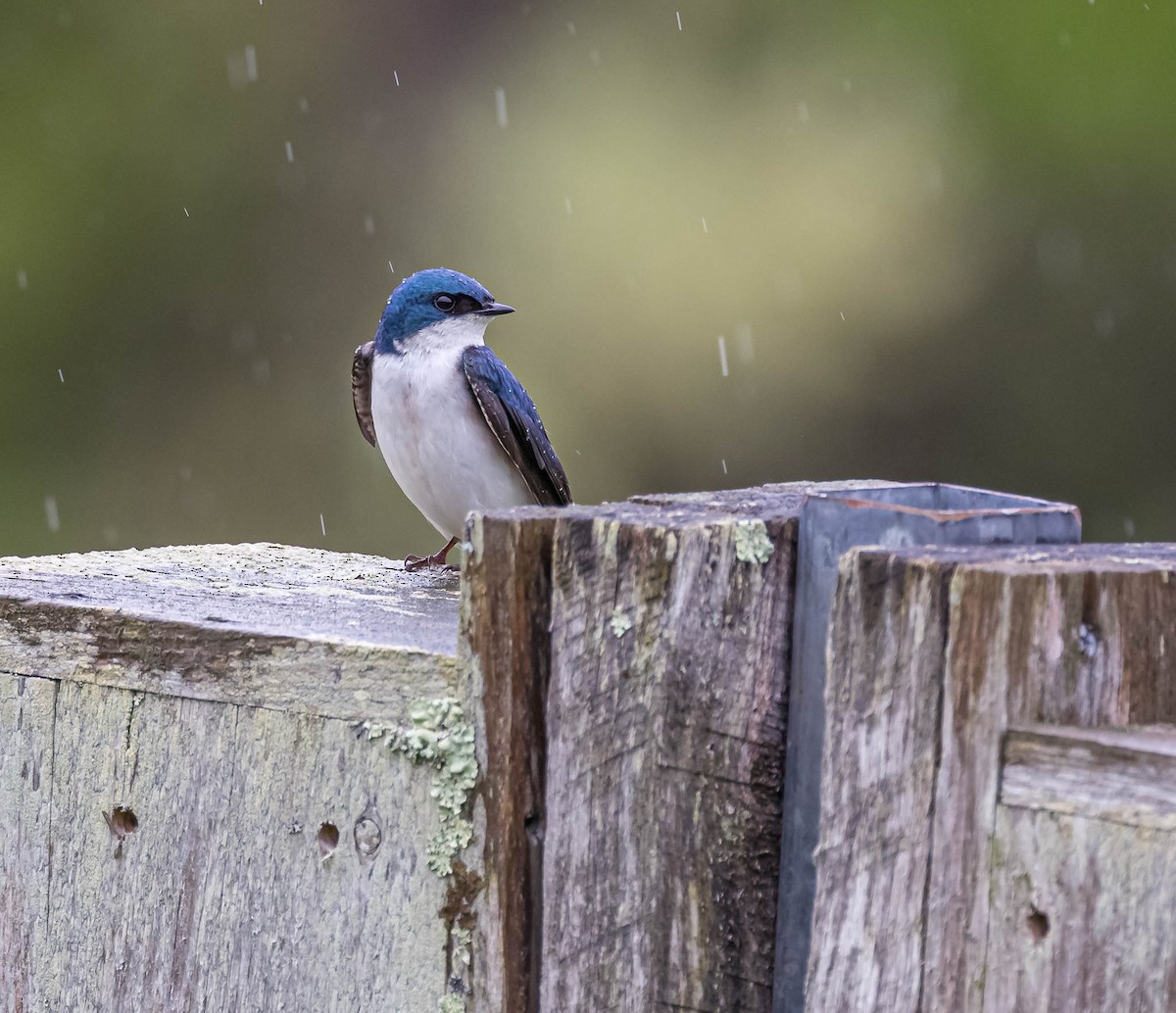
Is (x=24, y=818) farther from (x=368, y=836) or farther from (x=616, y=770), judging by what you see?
(x=616, y=770)

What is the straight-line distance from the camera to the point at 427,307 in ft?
9.65

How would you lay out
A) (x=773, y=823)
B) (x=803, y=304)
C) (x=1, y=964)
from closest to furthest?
(x=773, y=823)
(x=1, y=964)
(x=803, y=304)

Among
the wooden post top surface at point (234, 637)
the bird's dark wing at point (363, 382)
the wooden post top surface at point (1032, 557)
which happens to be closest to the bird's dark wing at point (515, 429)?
the bird's dark wing at point (363, 382)

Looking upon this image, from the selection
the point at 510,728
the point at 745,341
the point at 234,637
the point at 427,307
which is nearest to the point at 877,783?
the point at 510,728

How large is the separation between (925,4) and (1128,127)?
3.58 ft

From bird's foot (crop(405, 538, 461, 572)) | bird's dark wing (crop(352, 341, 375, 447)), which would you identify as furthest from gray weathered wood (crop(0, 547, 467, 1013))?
bird's dark wing (crop(352, 341, 375, 447))

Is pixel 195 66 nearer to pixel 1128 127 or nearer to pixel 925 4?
pixel 925 4

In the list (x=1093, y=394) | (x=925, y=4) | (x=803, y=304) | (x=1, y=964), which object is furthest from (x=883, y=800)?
(x=925, y=4)

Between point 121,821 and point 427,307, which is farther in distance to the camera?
point 427,307

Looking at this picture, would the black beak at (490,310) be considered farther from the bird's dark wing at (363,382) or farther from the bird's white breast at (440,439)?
the bird's dark wing at (363,382)

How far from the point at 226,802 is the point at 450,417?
148 centimetres

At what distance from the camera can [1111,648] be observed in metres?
1.04

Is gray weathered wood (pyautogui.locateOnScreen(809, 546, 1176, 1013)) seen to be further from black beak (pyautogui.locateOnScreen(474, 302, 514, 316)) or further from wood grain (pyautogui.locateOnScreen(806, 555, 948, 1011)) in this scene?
black beak (pyautogui.locateOnScreen(474, 302, 514, 316))

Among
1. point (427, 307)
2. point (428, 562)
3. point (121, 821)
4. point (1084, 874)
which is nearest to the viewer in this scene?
point (1084, 874)
